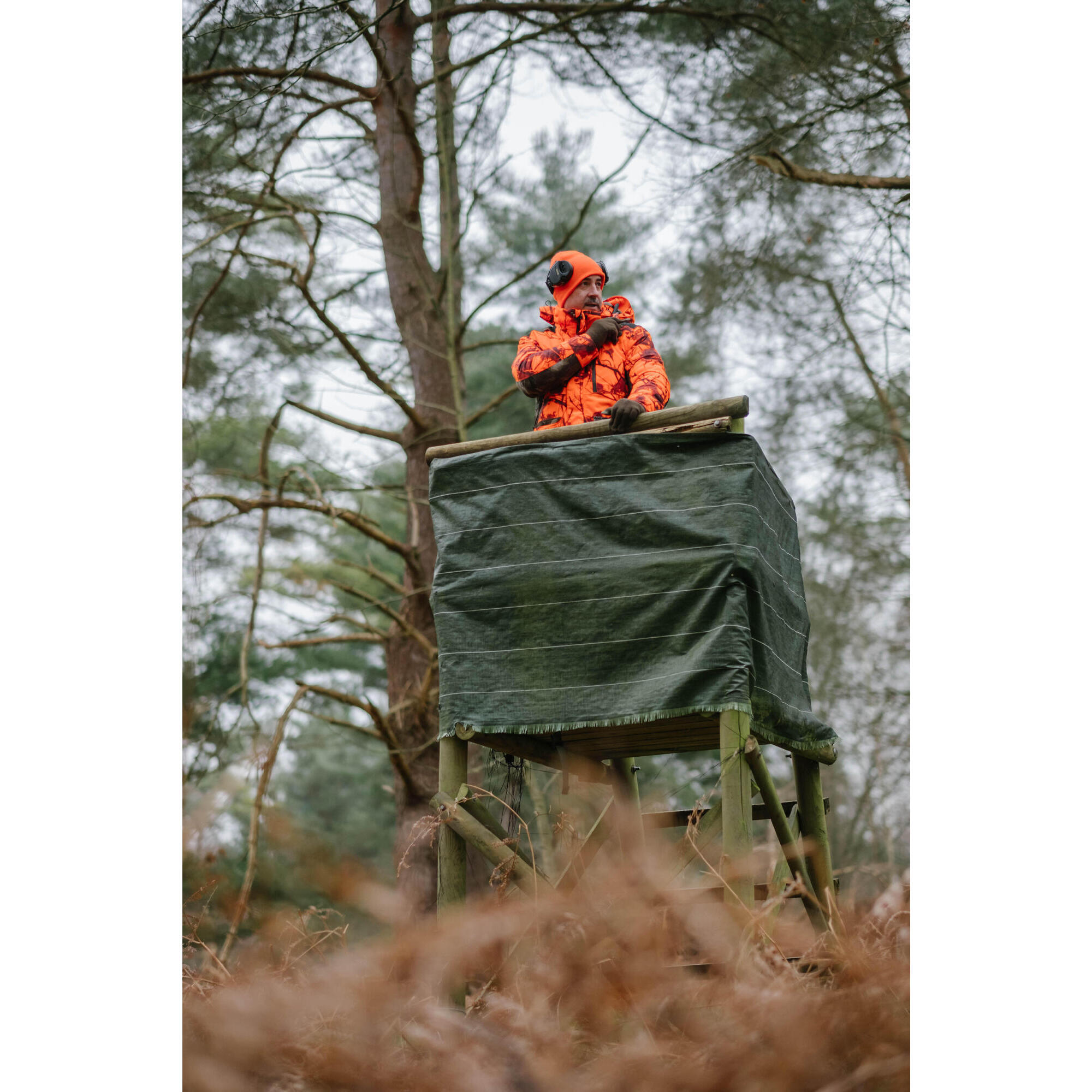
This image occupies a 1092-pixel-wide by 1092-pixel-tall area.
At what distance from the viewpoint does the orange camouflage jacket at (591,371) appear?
416 centimetres

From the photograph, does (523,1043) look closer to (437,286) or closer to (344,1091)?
(344,1091)

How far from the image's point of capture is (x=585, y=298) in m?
4.38

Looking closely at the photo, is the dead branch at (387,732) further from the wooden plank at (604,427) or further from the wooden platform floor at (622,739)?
the wooden plank at (604,427)

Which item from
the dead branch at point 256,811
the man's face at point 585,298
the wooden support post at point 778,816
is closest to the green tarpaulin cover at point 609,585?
the wooden support post at point 778,816

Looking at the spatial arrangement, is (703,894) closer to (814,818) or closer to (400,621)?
(814,818)

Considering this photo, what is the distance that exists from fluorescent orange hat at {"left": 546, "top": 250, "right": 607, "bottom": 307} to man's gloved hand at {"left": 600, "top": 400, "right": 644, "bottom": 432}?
0.78 metres

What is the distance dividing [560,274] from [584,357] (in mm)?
394

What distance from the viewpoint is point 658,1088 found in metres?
1.98

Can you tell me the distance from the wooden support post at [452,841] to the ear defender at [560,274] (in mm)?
1692

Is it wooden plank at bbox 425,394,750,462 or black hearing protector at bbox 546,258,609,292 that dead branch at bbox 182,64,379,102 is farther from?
wooden plank at bbox 425,394,750,462

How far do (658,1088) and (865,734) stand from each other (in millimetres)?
9738

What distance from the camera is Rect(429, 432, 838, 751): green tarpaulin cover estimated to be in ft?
11.7

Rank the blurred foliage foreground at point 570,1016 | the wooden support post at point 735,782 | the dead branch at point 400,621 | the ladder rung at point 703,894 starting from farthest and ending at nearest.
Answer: the dead branch at point 400,621, the wooden support post at point 735,782, the ladder rung at point 703,894, the blurred foliage foreground at point 570,1016

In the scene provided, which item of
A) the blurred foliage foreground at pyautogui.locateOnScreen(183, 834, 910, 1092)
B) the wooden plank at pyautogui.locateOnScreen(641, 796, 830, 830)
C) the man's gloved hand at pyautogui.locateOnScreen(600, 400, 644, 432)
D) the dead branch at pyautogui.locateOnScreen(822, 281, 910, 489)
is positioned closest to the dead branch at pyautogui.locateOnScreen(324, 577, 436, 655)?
the wooden plank at pyautogui.locateOnScreen(641, 796, 830, 830)
